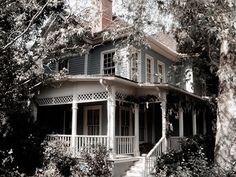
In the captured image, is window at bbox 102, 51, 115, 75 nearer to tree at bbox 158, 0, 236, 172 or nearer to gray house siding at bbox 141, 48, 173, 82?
gray house siding at bbox 141, 48, 173, 82

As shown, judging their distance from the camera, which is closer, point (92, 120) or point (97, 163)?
point (97, 163)

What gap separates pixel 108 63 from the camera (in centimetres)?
1920

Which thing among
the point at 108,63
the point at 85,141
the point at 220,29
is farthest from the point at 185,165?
the point at 108,63

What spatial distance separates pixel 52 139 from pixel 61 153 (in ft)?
7.18

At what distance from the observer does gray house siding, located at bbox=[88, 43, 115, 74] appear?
1944 cm

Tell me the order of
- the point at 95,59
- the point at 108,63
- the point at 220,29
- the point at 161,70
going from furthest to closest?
the point at 161,70, the point at 95,59, the point at 108,63, the point at 220,29

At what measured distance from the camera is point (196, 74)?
2236 cm

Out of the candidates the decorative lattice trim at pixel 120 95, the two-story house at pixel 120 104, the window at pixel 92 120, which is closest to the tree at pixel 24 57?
the two-story house at pixel 120 104

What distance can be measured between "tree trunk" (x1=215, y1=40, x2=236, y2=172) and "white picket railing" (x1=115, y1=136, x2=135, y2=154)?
4.16m

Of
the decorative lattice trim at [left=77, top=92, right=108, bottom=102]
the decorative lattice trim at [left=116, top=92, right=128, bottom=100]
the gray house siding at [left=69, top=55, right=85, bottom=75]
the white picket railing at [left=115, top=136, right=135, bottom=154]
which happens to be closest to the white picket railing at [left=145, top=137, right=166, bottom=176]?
the white picket railing at [left=115, top=136, right=135, bottom=154]

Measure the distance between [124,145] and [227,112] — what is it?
4.92 m

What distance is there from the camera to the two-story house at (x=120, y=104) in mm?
14406

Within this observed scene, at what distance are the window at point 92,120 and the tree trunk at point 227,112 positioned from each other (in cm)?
743

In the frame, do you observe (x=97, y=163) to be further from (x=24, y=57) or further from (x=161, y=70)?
(x=161, y=70)
